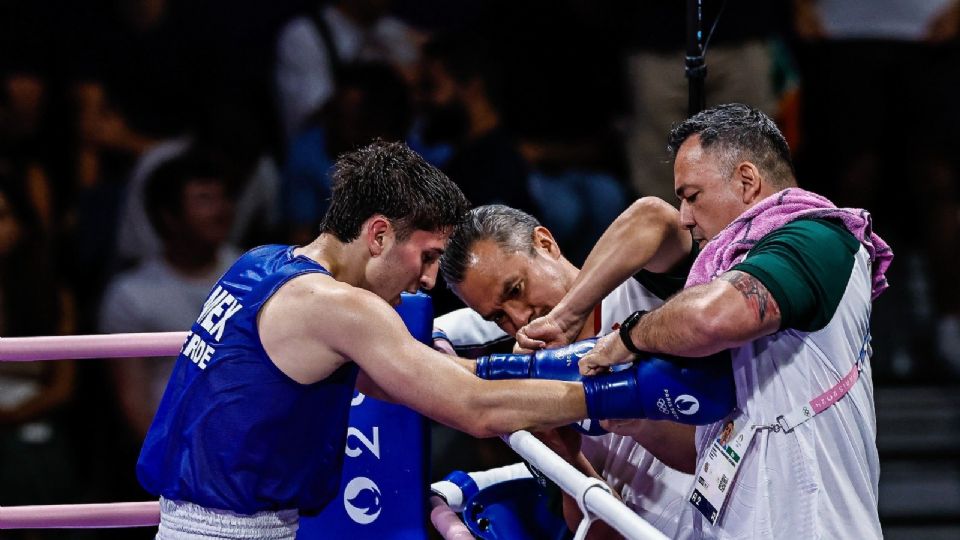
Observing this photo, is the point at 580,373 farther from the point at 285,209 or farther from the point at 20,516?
the point at 285,209

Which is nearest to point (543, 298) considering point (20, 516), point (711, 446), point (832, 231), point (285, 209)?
point (711, 446)

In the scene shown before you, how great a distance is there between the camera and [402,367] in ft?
8.16

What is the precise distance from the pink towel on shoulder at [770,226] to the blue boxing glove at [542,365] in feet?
0.99

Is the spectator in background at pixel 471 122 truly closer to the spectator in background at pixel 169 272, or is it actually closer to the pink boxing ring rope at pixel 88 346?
the spectator in background at pixel 169 272

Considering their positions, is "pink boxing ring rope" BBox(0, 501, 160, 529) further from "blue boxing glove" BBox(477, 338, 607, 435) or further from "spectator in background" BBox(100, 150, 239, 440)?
"spectator in background" BBox(100, 150, 239, 440)

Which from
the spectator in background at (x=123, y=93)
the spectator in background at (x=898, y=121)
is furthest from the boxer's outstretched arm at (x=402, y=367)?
the spectator in background at (x=898, y=121)

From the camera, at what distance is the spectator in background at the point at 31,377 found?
4.54 meters

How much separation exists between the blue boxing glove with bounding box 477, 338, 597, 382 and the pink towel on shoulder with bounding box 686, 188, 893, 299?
0.99 feet

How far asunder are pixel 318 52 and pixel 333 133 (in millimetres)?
438

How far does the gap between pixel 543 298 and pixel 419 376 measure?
0.68m

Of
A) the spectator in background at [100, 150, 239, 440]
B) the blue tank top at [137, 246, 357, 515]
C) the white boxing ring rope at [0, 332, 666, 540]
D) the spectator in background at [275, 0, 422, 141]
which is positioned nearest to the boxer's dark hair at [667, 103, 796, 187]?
the blue tank top at [137, 246, 357, 515]

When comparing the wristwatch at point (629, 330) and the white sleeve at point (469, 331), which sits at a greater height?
the wristwatch at point (629, 330)

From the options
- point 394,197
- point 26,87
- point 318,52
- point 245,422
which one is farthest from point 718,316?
point 26,87

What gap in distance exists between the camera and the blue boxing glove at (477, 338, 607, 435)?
262 centimetres
